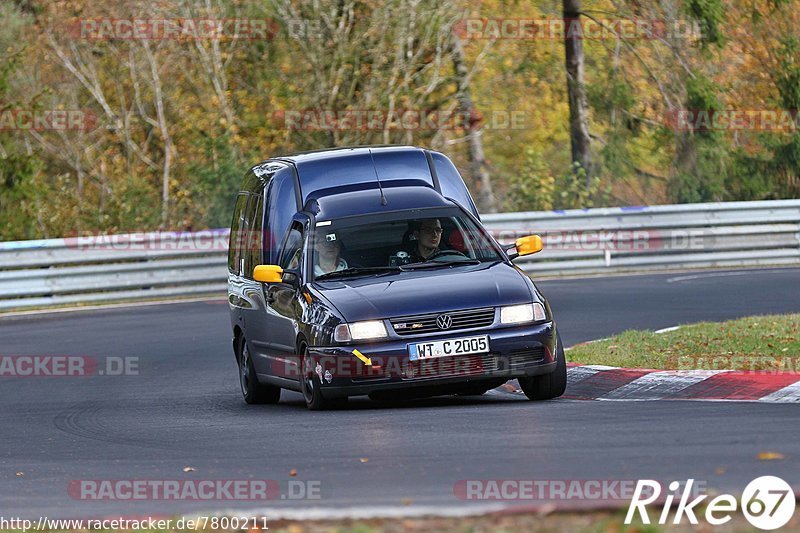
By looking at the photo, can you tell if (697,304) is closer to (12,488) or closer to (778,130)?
(12,488)

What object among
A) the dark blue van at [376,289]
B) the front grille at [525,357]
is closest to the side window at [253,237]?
the dark blue van at [376,289]

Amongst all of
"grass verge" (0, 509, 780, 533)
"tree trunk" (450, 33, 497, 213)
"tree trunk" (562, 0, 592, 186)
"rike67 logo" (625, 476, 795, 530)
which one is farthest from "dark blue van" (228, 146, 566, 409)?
"tree trunk" (562, 0, 592, 186)

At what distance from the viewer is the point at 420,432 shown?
967 centimetres

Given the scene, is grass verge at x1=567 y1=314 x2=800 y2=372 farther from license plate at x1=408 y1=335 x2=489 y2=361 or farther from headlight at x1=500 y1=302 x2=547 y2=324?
license plate at x1=408 y1=335 x2=489 y2=361

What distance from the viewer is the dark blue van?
36.7ft

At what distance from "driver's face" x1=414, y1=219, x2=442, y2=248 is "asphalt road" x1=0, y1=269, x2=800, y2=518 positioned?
127cm

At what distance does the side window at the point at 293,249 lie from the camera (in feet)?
41.9

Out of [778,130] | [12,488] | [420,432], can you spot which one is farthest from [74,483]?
[778,130]

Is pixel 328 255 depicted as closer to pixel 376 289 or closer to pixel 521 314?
pixel 376 289

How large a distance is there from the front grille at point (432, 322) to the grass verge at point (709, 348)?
2.17m

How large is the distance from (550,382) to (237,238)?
14.3 feet

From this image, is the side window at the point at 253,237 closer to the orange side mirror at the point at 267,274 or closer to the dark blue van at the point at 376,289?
the dark blue van at the point at 376,289

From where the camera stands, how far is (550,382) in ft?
38.3

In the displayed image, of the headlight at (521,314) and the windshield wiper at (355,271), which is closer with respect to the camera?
the headlight at (521,314)
